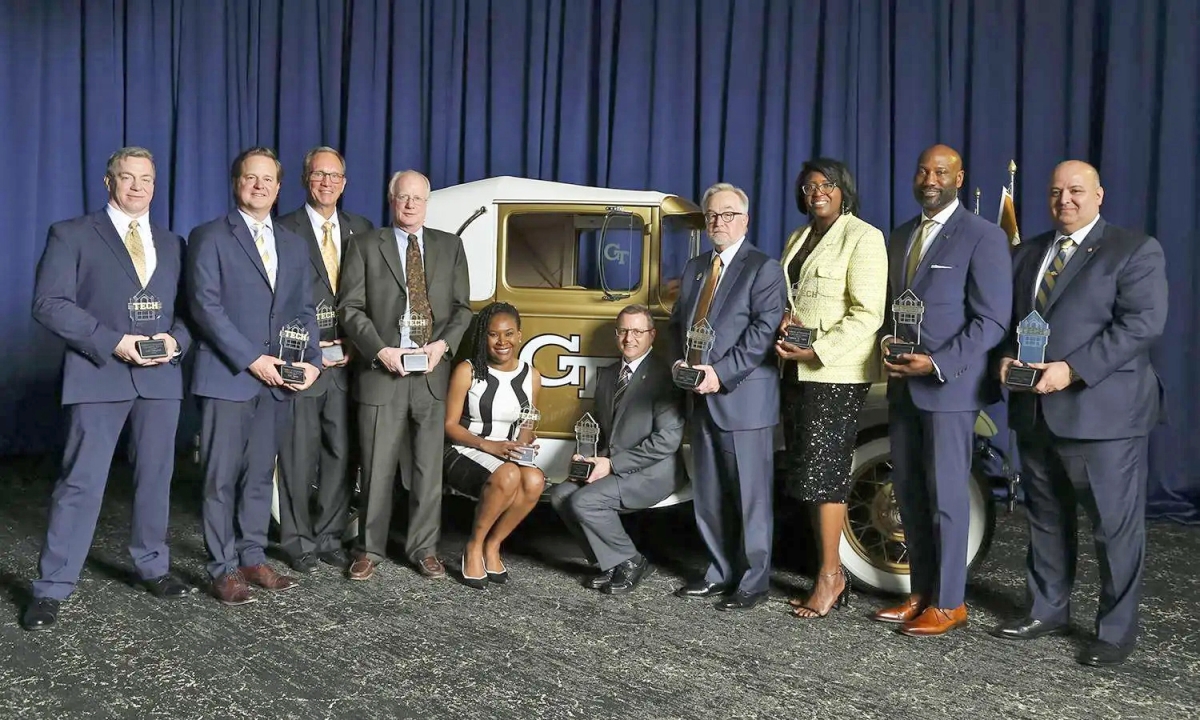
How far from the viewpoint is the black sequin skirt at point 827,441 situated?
167 inches

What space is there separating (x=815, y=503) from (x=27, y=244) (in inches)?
232

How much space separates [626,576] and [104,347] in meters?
2.27

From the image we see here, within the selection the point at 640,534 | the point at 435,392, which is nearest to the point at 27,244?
the point at 435,392

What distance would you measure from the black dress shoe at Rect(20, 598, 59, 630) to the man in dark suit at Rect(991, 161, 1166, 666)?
3578mm

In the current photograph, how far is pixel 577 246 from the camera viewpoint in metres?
5.06

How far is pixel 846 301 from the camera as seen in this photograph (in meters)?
4.26

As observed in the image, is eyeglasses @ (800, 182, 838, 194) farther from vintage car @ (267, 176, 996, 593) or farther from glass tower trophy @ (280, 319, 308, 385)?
glass tower trophy @ (280, 319, 308, 385)

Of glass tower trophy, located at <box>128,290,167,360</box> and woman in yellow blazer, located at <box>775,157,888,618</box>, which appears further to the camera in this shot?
woman in yellow blazer, located at <box>775,157,888,618</box>

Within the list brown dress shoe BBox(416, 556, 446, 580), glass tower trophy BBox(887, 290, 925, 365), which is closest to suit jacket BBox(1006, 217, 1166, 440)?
glass tower trophy BBox(887, 290, 925, 365)

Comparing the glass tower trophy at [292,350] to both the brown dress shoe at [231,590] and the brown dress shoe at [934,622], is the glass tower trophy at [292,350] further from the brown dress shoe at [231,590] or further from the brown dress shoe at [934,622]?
the brown dress shoe at [934,622]

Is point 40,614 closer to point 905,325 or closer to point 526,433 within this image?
point 526,433

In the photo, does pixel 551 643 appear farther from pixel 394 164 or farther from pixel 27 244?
pixel 27 244

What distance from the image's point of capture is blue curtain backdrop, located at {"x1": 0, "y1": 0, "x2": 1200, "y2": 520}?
648cm

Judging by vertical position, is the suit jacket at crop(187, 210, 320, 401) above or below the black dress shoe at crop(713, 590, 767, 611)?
above
